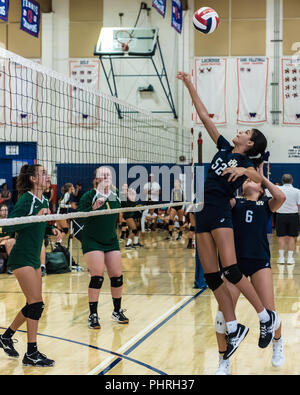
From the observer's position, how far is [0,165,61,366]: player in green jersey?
15.5 ft

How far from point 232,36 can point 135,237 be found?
28.3ft

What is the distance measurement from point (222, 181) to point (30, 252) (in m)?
1.71

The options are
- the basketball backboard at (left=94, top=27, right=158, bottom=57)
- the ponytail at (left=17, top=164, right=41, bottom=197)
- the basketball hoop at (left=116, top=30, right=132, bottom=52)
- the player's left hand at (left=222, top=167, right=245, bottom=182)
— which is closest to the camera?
the player's left hand at (left=222, top=167, right=245, bottom=182)

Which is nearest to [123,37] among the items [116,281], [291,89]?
[291,89]

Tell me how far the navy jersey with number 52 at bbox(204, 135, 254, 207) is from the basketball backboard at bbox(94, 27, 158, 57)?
13550mm

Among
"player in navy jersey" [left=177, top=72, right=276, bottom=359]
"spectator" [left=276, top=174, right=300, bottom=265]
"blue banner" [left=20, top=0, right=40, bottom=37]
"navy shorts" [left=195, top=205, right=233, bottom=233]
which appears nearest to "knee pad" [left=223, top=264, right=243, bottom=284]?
"player in navy jersey" [left=177, top=72, right=276, bottom=359]

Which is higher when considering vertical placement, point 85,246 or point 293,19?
point 293,19

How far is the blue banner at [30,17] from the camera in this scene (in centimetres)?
1461

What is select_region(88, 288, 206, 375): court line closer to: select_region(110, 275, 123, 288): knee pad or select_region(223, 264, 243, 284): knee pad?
select_region(110, 275, 123, 288): knee pad

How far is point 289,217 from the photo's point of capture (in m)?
11.5

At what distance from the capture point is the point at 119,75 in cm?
1959

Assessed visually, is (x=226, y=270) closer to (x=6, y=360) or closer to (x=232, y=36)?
(x=6, y=360)
